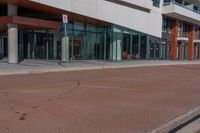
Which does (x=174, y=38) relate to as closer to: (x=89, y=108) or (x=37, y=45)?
(x=37, y=45)

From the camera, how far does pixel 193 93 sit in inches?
451

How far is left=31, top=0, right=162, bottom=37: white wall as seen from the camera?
2686 cm

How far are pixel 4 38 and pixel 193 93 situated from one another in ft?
81.4

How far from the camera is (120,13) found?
3334cm

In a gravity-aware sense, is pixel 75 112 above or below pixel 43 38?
below

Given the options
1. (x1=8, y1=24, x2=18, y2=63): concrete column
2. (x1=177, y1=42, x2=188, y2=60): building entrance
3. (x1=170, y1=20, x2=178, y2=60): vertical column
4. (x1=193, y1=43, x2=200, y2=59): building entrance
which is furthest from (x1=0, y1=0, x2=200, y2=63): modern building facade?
(x1=193, y1=43, x2=200, y2=59): building entrance

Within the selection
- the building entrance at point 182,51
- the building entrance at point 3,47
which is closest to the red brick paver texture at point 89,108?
the building entrance at point 3,47

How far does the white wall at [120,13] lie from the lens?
88.1ft

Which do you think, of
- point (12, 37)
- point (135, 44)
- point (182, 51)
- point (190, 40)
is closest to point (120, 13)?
point (135, 44)

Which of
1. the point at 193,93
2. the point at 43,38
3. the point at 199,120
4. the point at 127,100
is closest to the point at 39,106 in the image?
the point at 127,100

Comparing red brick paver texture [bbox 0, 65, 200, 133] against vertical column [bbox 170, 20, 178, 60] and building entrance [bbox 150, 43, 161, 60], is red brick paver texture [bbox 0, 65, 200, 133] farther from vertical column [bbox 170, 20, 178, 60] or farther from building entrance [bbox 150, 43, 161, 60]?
vertical column [bbox 170, 20, 178, 60]

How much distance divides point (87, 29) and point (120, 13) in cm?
399

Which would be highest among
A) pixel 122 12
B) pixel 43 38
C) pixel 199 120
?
pixel 122 12

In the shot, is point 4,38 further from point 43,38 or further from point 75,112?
point 75,112
